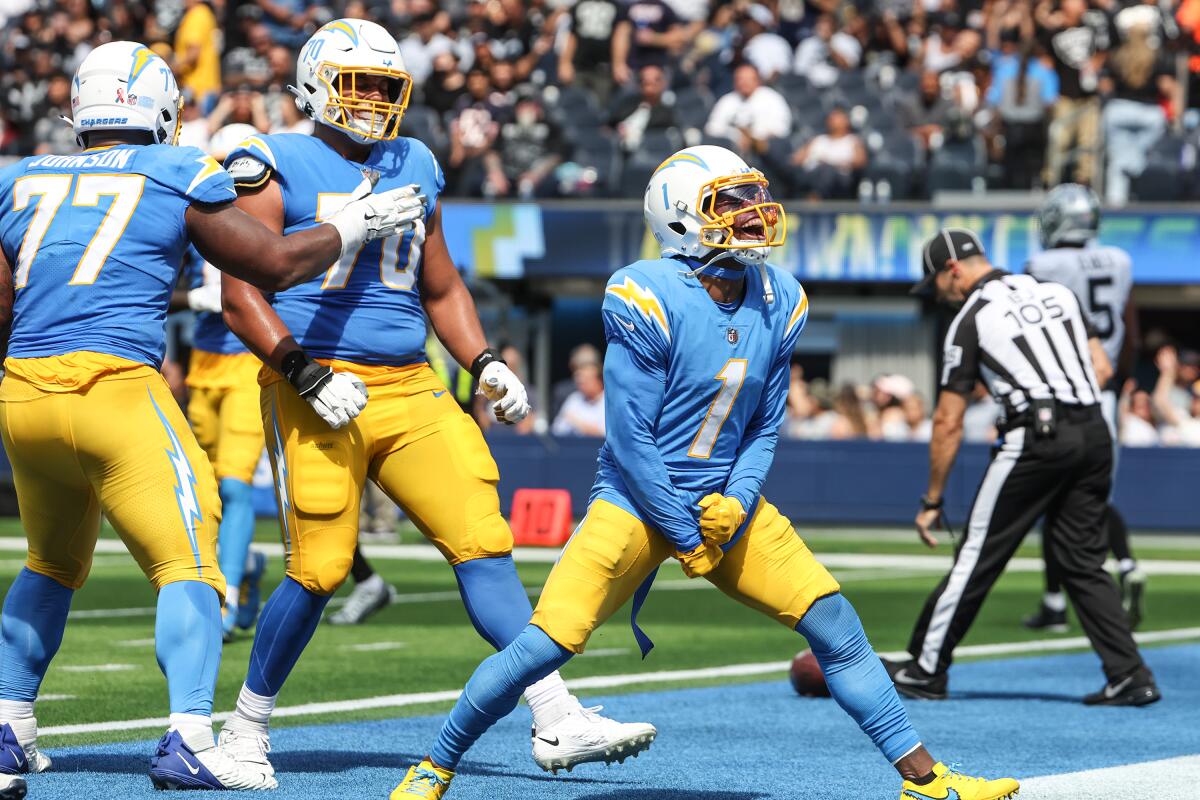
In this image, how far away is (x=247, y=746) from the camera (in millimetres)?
5555

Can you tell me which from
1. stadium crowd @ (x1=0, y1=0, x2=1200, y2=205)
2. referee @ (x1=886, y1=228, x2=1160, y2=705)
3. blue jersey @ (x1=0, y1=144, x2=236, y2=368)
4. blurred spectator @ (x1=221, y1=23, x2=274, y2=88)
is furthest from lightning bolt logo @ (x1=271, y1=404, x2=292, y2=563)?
blurred spectator @ (x1=221, y1=23, x2=274, y2=88)

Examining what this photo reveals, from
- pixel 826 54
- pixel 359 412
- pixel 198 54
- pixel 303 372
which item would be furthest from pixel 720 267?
pixel 198 54

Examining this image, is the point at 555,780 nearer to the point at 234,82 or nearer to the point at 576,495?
the point at 576,495

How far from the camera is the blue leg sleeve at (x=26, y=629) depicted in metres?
5.62

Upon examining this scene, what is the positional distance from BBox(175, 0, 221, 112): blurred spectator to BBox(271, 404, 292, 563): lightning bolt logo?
17.3 metres

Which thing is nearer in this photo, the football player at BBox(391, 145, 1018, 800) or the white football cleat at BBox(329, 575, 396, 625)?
the football player at BBox(391, 145, 1018, 800)

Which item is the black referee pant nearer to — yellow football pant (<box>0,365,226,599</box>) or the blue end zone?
the blue end zone

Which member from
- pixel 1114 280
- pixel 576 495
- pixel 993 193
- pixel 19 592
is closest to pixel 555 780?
pixel 19 592

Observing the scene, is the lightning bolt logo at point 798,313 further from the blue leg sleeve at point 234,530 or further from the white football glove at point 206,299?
the blue leg sleeve at point 234,530

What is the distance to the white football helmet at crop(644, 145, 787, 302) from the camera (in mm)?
5082

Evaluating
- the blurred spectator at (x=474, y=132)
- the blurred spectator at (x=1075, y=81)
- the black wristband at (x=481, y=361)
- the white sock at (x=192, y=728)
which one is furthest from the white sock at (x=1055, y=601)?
the blurred spectator at (x=474, y=132)

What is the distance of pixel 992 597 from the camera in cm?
1266

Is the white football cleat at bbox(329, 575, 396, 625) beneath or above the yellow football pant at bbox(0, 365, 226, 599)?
beneath

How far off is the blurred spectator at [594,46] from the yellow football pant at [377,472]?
16.5 meters
